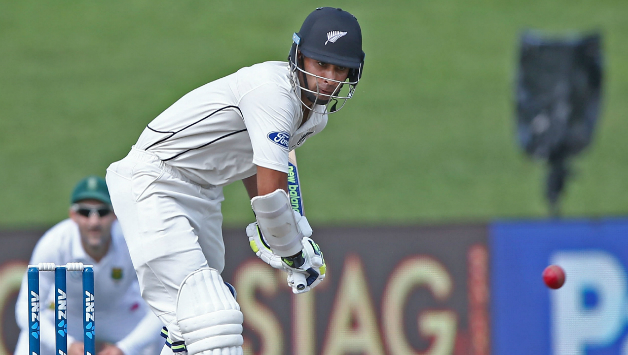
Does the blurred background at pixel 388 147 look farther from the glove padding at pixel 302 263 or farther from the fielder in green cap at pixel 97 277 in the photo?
the glove padding at pixel 302 263

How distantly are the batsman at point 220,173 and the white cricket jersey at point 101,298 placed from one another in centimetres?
138

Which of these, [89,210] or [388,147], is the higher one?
[388,147]

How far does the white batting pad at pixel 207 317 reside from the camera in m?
3.27

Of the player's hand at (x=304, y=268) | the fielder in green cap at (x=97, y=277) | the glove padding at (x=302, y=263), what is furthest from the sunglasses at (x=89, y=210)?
the player's hand at (x=304, y=268)

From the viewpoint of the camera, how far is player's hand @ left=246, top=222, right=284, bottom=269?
3.70 m

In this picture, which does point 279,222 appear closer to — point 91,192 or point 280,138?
point 280,138

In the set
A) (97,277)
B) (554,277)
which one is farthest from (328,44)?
(97,277)

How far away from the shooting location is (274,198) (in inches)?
129

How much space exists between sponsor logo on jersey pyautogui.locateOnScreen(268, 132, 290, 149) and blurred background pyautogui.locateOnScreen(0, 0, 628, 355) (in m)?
2.82

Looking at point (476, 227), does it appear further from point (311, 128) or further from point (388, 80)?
point (388, 80)

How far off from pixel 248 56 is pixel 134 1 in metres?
3.02

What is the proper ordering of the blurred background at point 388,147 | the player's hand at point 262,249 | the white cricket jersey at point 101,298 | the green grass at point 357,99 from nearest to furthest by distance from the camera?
the player's hand at point 262,249 < the white cricket jersey at point 101,298 < the blurred background at point 388,147 < the green grass at point 357,99

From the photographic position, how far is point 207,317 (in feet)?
10.7

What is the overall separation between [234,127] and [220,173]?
0.24 meters
